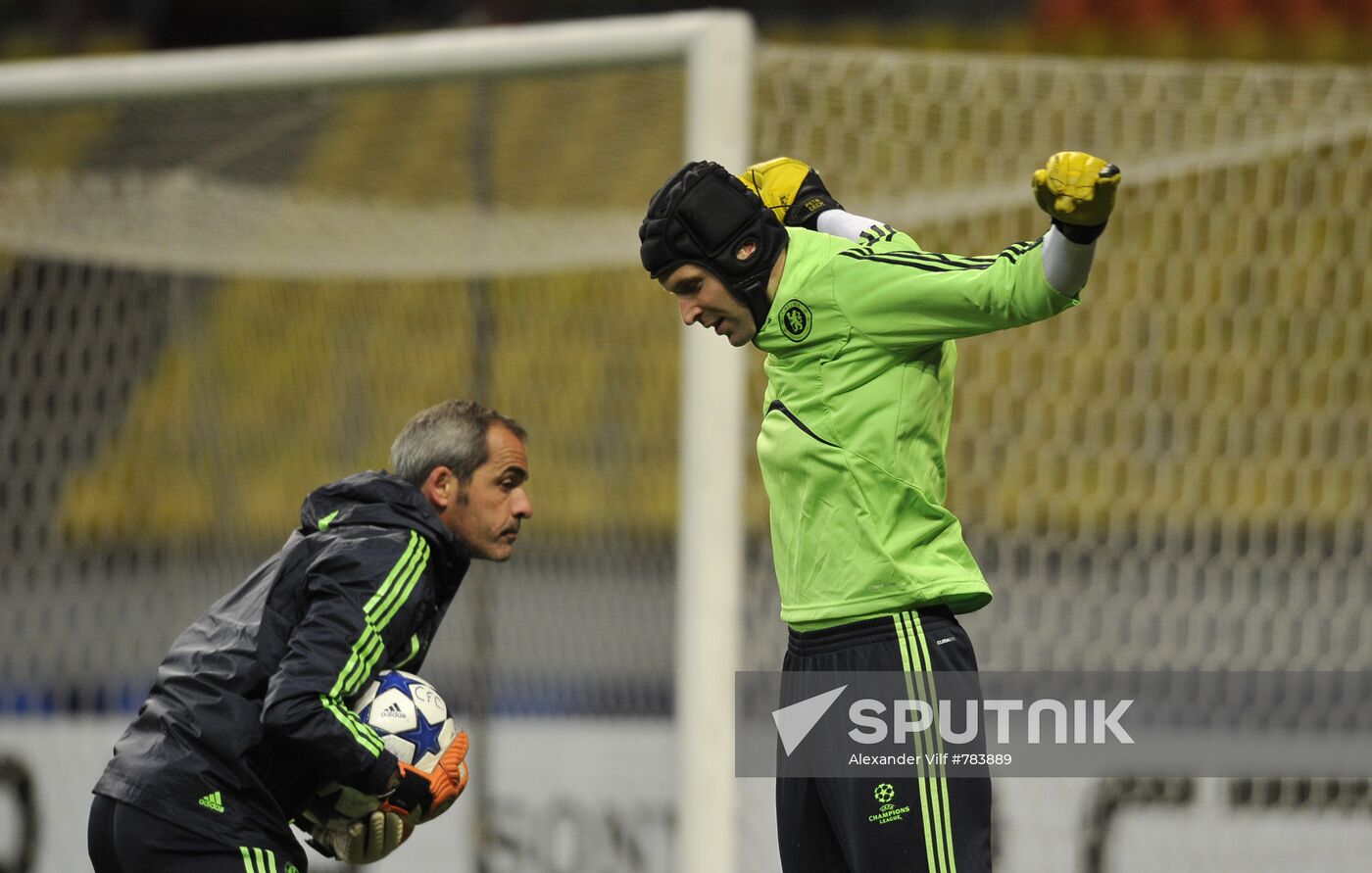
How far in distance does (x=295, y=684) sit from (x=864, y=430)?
3.13 ft

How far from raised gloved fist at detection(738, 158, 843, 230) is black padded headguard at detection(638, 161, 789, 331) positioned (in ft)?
0.72

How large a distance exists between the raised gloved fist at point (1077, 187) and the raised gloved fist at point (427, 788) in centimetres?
135

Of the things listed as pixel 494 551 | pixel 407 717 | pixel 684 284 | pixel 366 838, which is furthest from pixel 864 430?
pixel 366 838

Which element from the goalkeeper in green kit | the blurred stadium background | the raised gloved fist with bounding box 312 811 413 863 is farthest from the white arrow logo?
the blurred stadium background

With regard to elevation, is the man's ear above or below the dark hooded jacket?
above

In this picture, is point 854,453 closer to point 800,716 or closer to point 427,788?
point 800,716

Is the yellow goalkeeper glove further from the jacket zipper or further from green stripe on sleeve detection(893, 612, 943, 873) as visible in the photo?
green stripe on sleeve detection(893, 612, 943, 873)

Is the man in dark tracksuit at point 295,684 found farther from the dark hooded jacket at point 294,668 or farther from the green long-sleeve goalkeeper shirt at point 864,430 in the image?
the green long-sleeve goalkeeper shirt at point 864,430

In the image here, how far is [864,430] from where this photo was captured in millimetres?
2428

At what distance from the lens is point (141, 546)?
20.6 feet

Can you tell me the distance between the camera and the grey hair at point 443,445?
279 cm

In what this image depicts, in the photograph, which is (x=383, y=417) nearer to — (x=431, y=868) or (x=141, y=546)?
(x=141, y=546)

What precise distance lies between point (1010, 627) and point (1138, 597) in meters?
A: 0.42

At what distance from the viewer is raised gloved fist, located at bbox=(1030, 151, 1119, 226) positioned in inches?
81.7
